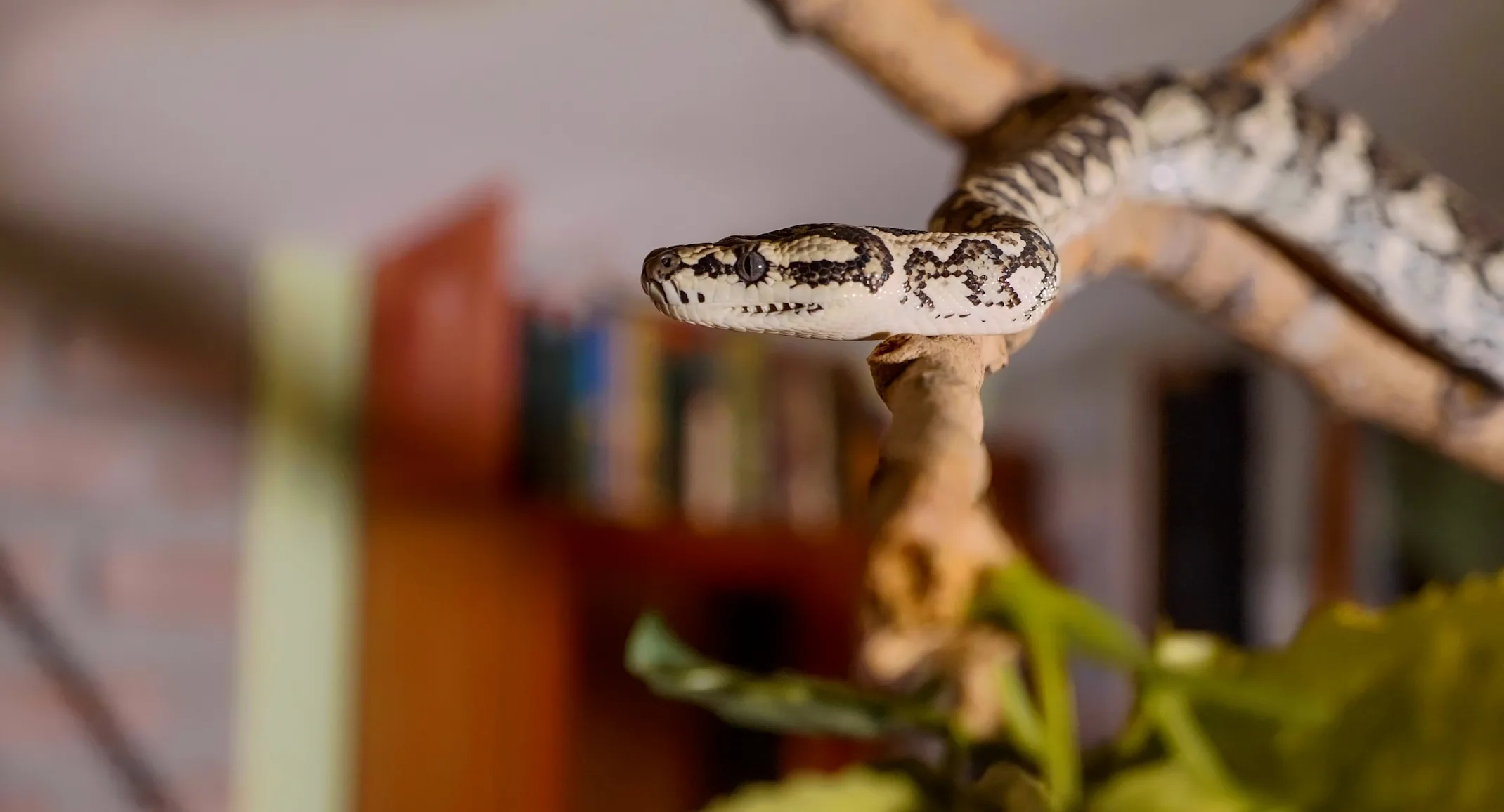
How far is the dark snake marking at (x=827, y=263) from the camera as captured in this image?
66 cm

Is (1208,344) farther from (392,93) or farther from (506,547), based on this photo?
(392,93)

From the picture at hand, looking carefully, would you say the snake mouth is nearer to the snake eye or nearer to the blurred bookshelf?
the snake eye

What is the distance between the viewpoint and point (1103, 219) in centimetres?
74

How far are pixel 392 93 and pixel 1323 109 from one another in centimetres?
101

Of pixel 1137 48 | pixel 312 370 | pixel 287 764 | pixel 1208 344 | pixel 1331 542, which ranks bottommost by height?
pixel 287 764

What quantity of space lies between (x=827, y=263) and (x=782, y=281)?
30 millimetres

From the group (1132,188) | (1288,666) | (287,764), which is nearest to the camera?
(1288,666)

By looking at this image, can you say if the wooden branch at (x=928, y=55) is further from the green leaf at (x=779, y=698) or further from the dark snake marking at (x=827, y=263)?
the green leaf at (x=779, y=698)

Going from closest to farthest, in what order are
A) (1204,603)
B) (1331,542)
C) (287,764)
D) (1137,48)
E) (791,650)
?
(1137,48) → (287,764) → (791,650) → (1331,542) → (1204,603)

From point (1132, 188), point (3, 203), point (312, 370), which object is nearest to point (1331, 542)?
point (1132, 188)

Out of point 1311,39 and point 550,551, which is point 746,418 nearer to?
point 550,551

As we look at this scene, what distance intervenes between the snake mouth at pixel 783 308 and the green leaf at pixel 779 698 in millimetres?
273

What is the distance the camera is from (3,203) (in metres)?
1.49

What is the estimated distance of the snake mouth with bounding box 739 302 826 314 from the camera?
66cm
